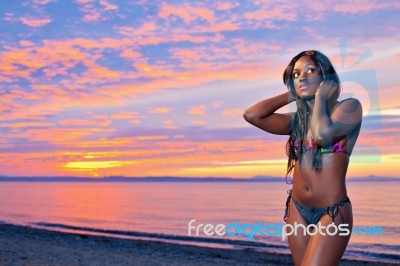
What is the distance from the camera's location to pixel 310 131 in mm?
4430

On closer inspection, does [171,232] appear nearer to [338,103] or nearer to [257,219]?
[257,219]

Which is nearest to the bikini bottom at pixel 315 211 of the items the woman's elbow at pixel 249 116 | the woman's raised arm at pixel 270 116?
the woman's raised arm at pixel 270 116

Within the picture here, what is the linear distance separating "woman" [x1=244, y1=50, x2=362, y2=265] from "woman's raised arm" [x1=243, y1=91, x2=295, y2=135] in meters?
0.03

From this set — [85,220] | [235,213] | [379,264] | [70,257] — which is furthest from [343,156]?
[235,213]

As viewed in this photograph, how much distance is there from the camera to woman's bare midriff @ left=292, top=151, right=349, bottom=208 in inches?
168

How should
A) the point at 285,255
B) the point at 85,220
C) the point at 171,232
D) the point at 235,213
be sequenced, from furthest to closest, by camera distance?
the point at 235,213 < the point at 85,220 < the point at 171,232 < the point at 285,255

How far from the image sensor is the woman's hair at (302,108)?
14.1 ft

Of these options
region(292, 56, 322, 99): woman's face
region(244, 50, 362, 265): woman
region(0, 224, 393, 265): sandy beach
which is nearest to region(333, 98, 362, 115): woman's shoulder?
region(244, 50, 362, 265): woman

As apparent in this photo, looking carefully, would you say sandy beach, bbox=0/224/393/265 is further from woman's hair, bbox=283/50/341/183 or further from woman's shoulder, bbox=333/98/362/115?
woman's shoulder, bbox=333/98/362/115

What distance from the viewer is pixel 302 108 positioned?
4.53m

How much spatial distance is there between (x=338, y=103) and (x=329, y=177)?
1.85 ft

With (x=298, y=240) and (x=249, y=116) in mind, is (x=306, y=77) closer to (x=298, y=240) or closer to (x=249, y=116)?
(x=249, y=116)

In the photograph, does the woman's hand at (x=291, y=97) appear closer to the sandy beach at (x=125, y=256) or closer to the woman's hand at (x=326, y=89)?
the woman's hand at (x=326, y=89)

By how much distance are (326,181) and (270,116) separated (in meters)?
0.78
